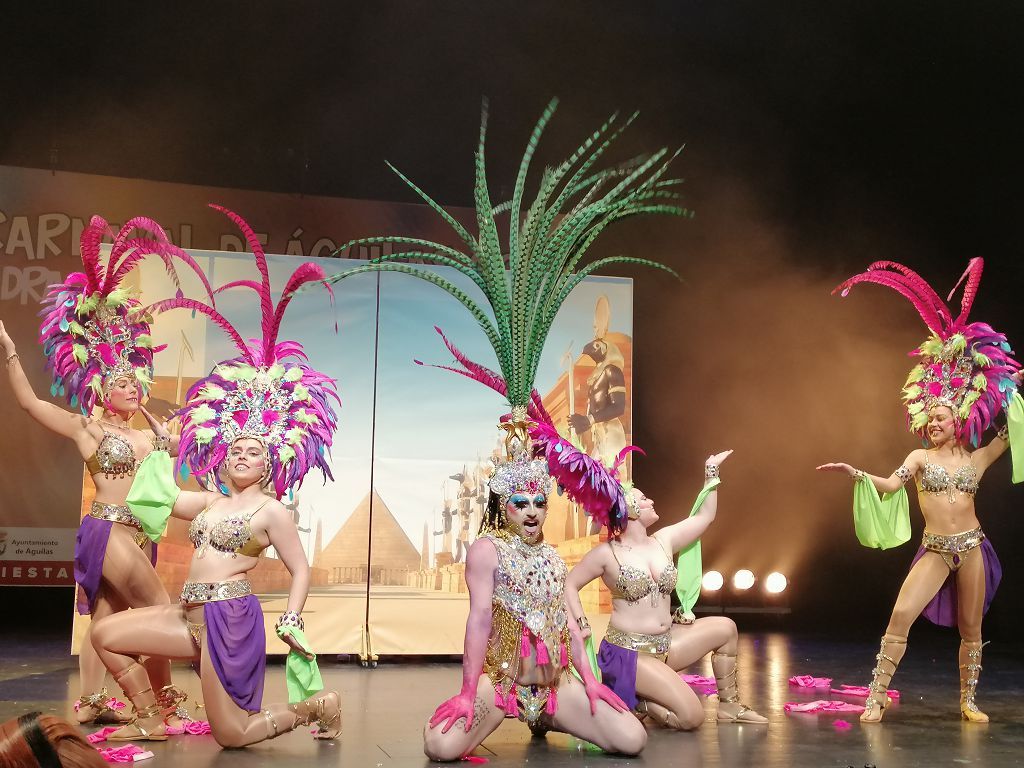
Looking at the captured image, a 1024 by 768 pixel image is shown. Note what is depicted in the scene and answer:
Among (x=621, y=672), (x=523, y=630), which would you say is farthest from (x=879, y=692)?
(x=523, y=630)

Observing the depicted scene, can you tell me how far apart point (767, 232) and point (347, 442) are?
4.03m

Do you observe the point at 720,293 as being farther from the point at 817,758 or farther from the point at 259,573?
the point at 817,758

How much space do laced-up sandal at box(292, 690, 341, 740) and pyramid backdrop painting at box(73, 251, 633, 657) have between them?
2225 millimetres

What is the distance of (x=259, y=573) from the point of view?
6410mm

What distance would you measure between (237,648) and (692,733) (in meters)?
1.91

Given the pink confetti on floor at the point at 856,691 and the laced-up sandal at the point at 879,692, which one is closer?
the laced-up sandal at the point at 879,692

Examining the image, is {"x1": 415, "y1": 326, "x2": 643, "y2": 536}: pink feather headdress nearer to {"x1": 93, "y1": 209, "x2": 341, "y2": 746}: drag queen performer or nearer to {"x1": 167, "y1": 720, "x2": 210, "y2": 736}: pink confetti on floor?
{"x1": 93, "y1": 209, "x2": 341, "y2": 746}: drag queen performer

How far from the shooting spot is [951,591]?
508 centimetres

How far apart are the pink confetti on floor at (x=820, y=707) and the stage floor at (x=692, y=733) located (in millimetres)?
84

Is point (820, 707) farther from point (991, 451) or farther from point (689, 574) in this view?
point (991, 451)

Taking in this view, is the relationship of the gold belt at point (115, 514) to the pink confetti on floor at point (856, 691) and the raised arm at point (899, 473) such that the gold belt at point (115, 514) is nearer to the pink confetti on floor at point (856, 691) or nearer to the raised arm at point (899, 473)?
the raised arm at point (899, 473)

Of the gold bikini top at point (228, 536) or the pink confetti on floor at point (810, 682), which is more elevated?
the gold bikini top at point (228, 536)

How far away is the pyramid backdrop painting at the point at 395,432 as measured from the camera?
641 centimetres

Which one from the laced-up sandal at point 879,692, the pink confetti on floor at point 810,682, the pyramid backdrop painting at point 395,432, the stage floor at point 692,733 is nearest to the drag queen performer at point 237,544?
the stage floor at point 692,733
